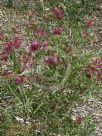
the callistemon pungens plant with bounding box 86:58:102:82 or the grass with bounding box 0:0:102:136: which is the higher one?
the callistemon pungens plant with bounding box 86:58:102:82

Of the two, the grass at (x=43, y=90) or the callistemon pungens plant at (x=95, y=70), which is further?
the callistemon pungens plant at (x=95, y=70)

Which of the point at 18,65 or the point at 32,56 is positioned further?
the point at 18,65

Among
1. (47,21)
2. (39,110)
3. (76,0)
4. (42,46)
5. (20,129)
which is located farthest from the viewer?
(76,0)

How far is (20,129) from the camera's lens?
17.1 feet

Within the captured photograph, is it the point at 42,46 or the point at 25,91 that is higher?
the point at 42,46

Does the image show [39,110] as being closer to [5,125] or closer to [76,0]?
[5,125]

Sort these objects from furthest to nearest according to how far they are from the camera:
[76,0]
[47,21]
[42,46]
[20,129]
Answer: [76,0], [47,21], [42,46], [20,129]

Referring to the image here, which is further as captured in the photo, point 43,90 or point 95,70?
point 43,90

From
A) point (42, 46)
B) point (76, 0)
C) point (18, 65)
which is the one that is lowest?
point (76, 0)

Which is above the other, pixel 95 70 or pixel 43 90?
pixel 95 70

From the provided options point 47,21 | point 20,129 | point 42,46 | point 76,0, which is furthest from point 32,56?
point 76,0

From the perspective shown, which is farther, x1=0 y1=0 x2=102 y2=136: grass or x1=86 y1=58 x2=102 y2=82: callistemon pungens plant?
x1=86 y1=58 x2=102 y2=82: callistemon pungens plant

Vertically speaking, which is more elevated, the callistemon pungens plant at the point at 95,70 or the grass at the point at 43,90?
the callistemon pungens plant at the point at 95,70

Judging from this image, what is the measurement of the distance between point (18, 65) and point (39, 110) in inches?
28.4
